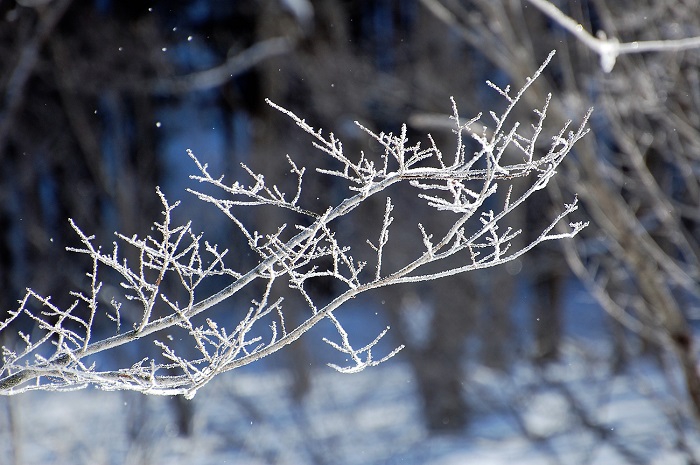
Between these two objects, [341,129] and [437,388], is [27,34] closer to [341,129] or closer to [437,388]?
[341,129]

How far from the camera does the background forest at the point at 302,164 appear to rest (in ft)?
30.7

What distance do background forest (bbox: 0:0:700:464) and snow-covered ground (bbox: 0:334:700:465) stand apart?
2.3 inches

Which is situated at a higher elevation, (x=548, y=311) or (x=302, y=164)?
(x=302, y=164)

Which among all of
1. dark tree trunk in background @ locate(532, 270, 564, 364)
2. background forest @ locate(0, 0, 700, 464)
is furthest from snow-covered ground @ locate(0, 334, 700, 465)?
dark tree trunk in background @ locate(532, 270, 564, 364)

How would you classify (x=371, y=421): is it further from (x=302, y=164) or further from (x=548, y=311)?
(x=548, y=311)

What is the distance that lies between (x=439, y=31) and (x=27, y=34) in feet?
15.8

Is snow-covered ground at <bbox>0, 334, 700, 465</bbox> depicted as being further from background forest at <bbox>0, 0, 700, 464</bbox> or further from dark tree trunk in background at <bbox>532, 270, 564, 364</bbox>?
dark tree trunk in background at <bbox>532, 270, 564, 364</bbox>

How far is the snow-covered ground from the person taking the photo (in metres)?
8.76

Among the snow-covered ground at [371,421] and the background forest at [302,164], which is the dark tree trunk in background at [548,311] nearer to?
the background forest at [302,164]

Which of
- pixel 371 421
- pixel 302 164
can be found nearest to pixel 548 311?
pixel 371 421

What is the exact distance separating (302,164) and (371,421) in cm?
330

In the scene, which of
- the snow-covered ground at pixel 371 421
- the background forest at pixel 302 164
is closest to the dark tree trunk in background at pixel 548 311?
the background forest at pixel 302 164

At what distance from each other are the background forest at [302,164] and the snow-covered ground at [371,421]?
0.06m

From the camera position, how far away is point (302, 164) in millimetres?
9688
